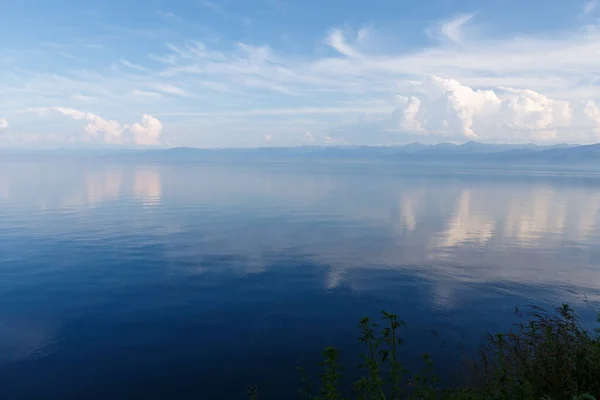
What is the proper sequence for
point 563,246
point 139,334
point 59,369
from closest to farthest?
point 59,369, point 139,334, point 563,246

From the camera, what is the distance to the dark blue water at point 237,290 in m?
16.5

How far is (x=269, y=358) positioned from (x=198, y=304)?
7.01 metres

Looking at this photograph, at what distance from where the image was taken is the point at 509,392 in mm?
10164

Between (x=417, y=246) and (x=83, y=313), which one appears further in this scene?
(x=417, y=246)

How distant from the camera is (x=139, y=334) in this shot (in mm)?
19156

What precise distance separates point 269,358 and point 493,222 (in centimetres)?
4361

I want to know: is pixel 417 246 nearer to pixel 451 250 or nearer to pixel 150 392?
pixel 451 250

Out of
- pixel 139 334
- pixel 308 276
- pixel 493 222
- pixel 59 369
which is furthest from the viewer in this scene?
pixel 493 222

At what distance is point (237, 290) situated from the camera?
2489cm

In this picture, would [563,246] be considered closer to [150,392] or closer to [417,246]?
[417,246]

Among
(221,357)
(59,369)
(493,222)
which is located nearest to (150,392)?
(221,357)

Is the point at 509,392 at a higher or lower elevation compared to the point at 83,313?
higher

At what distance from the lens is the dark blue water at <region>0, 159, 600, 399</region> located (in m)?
16.5

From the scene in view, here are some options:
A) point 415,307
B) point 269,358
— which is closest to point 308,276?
point 415,307
